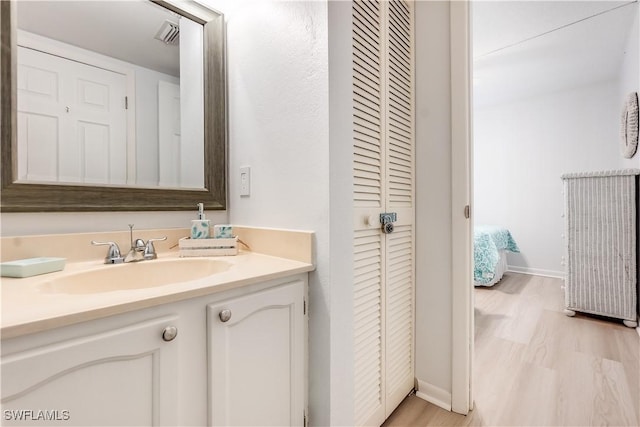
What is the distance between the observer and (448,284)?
4.68 feet

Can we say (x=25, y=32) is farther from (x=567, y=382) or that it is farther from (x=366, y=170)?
(x=567, y=382)

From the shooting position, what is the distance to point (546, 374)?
1.69 metres

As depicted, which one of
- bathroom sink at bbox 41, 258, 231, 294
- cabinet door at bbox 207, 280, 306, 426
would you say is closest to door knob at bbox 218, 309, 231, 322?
cabinet door at bbox 207, 280, 306, 426

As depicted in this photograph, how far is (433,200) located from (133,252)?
128 centimetres

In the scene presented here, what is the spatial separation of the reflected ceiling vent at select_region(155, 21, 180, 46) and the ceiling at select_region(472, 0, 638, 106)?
6.98 feet

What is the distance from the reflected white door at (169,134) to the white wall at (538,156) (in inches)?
172

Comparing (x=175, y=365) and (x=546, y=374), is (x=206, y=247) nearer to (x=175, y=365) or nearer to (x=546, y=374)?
(x=175, y=365)

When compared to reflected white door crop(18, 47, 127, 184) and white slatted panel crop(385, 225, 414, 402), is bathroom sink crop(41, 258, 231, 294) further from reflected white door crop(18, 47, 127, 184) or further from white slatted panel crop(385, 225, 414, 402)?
white slatted panel crop(385, 225, 414, 402)

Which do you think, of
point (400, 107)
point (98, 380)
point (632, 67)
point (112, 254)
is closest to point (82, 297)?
point (98, 380)

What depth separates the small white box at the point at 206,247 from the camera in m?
1.11

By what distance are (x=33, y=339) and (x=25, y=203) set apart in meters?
0.63

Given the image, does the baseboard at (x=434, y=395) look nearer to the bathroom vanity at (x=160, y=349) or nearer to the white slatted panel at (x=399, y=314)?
the white slatted panel at (x=399, y=314)

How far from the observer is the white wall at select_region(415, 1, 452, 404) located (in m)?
1.42

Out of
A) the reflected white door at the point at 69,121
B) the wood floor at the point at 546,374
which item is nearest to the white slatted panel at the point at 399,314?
the wood floor at the point at 546,374
